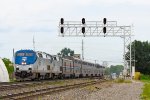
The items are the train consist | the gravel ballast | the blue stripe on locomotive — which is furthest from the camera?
the blue stripe on locomotive

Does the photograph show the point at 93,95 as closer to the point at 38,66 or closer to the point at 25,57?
the point at 38,66

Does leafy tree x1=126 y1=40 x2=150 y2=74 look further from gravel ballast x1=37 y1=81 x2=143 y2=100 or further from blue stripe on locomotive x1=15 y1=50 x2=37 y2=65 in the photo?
gravel ballast x1=37 y1=81 x2=143 y2=100

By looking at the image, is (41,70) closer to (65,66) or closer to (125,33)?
(65,66)

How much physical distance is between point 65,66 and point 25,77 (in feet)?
53.2

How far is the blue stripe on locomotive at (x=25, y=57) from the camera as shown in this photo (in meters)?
45.7

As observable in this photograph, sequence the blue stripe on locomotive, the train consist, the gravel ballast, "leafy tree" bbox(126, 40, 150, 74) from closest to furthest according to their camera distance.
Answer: the gravel ballast
the train consist
the blue stripe on locomotive
"leafy tree" bbox(126, 40, 150, 74)

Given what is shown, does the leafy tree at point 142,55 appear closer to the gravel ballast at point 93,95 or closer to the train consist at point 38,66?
the train consist at point 38,66

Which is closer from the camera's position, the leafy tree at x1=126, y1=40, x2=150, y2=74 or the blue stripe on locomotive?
the blue stripe on locomotive

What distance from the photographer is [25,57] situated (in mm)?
46219

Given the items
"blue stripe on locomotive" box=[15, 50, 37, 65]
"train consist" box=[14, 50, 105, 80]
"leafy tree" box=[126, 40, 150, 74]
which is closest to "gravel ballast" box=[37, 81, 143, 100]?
"train consist" box=[14, 50, 105, 80]

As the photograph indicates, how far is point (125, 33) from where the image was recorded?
6469cm

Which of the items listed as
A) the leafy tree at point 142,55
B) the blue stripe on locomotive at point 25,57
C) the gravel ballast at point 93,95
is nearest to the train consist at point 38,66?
the blue stripe on locomotive at point 25,57

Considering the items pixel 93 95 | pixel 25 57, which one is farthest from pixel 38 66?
pixel 93 95

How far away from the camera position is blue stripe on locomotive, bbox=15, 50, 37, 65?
1797 inches
